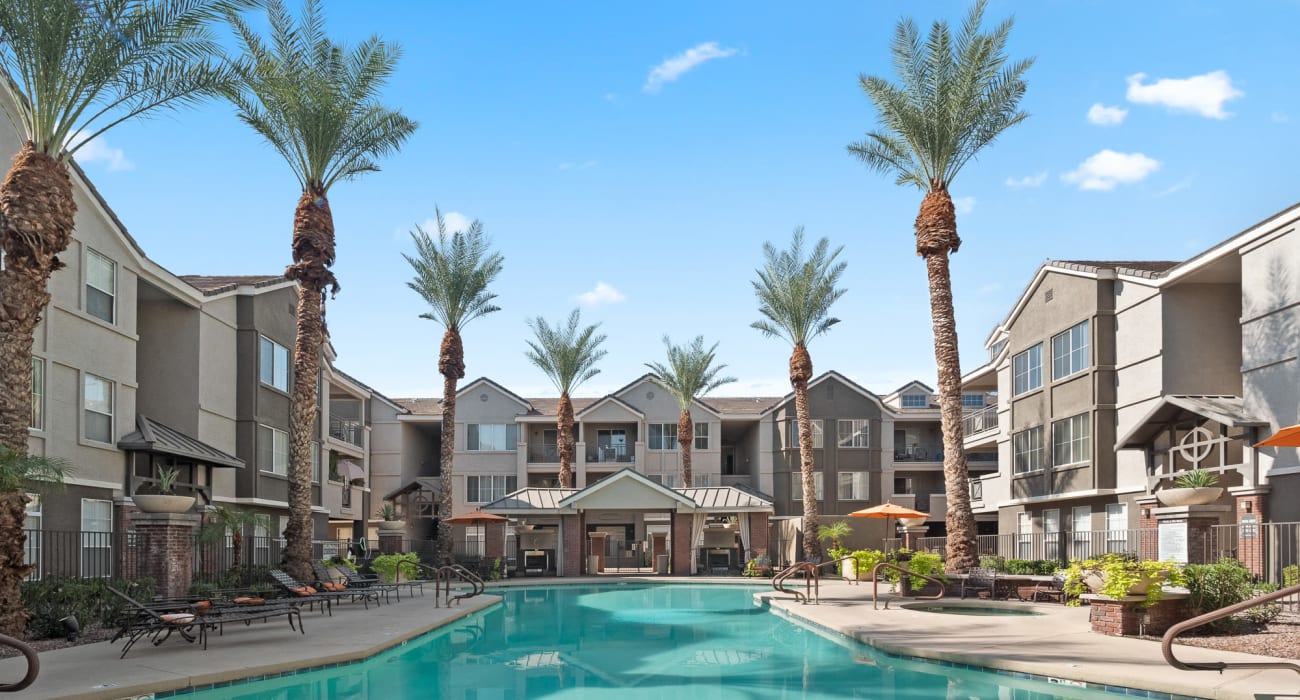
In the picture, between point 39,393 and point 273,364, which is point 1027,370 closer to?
point 273,364

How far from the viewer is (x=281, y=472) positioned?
34000 millimetres

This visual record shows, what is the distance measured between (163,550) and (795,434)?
38.2 metres

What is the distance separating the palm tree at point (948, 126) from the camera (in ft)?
90.3

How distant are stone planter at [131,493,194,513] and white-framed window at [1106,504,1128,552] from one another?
22.6 metres

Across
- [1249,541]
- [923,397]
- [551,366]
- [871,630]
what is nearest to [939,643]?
[871,630]

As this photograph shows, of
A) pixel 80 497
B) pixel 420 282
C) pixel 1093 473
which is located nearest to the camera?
pixel 80 497

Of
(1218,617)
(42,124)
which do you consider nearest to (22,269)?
(42,124)

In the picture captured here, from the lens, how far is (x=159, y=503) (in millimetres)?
19484

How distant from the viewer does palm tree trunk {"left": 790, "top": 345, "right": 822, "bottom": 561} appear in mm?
41031

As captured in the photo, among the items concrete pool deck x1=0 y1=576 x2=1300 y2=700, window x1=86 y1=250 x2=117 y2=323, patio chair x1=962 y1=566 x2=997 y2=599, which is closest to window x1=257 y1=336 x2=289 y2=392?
window x1=86 y1=250 x2=117 y2=323

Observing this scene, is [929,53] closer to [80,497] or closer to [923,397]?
[80,497]

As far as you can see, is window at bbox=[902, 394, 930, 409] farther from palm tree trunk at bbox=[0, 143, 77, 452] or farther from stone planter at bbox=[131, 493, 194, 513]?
palm tree trunk at bbox=[0, 143, 77, 452]

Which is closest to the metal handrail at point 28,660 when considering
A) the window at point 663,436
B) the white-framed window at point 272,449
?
the white-framed window at point 272,449

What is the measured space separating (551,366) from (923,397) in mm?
20858
